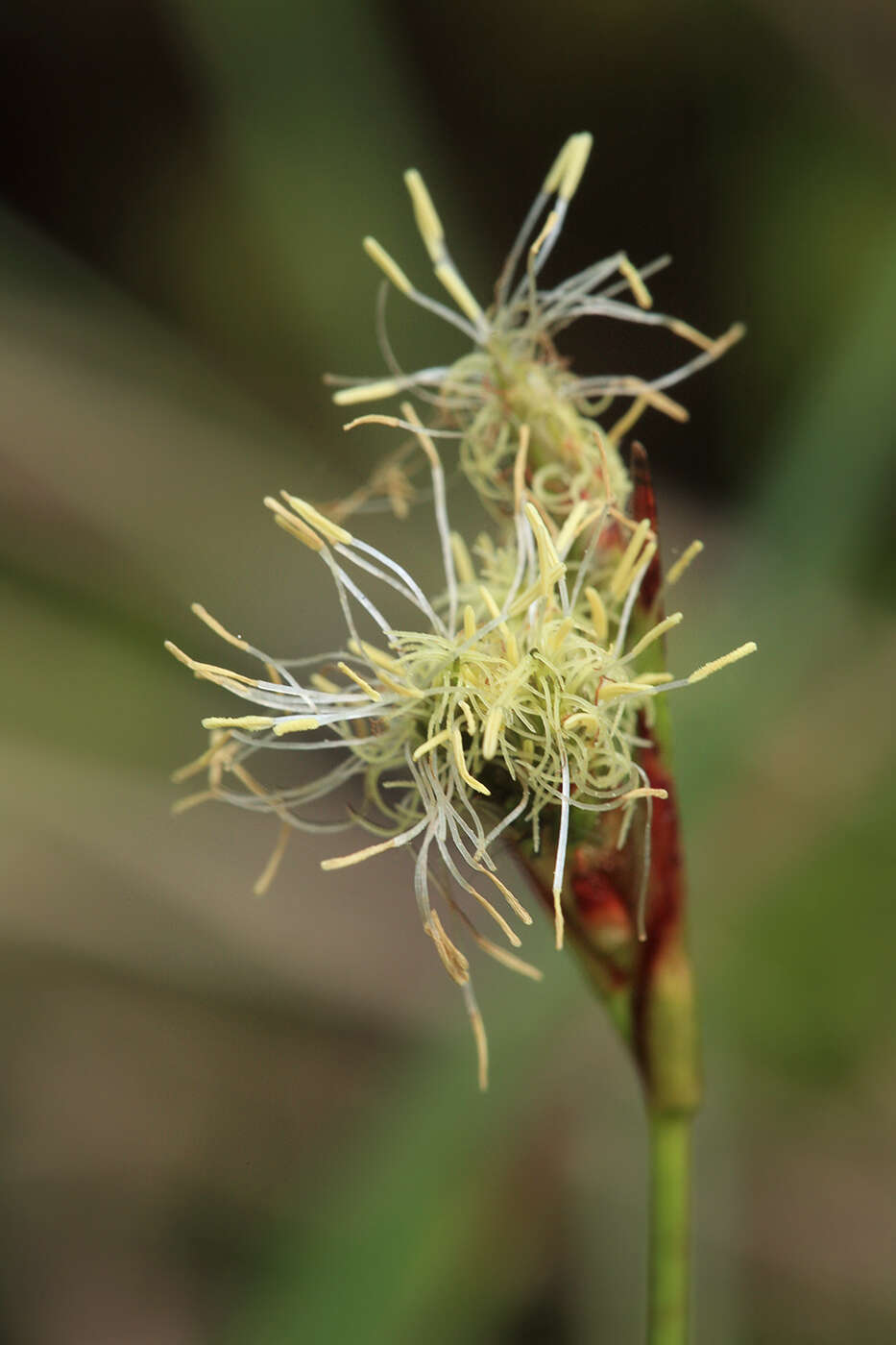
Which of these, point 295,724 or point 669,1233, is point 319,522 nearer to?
point 295,724

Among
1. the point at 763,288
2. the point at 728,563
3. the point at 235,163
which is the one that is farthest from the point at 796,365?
the point at 235,163

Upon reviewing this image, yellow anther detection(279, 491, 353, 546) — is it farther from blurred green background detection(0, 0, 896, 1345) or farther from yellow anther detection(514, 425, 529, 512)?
blurred green background detection(0, 0, 896, 1345)

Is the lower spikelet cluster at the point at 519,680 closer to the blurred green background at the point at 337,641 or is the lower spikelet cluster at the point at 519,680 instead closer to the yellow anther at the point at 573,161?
the yellow anther at the point at 573,161

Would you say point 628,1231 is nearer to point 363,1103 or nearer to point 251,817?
point 363,1103

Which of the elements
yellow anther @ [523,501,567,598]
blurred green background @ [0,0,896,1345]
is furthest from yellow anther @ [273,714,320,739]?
blurred green background @ [0,0,896,1345]

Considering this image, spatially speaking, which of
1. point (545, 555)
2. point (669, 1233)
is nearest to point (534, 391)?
point (545, 555)
